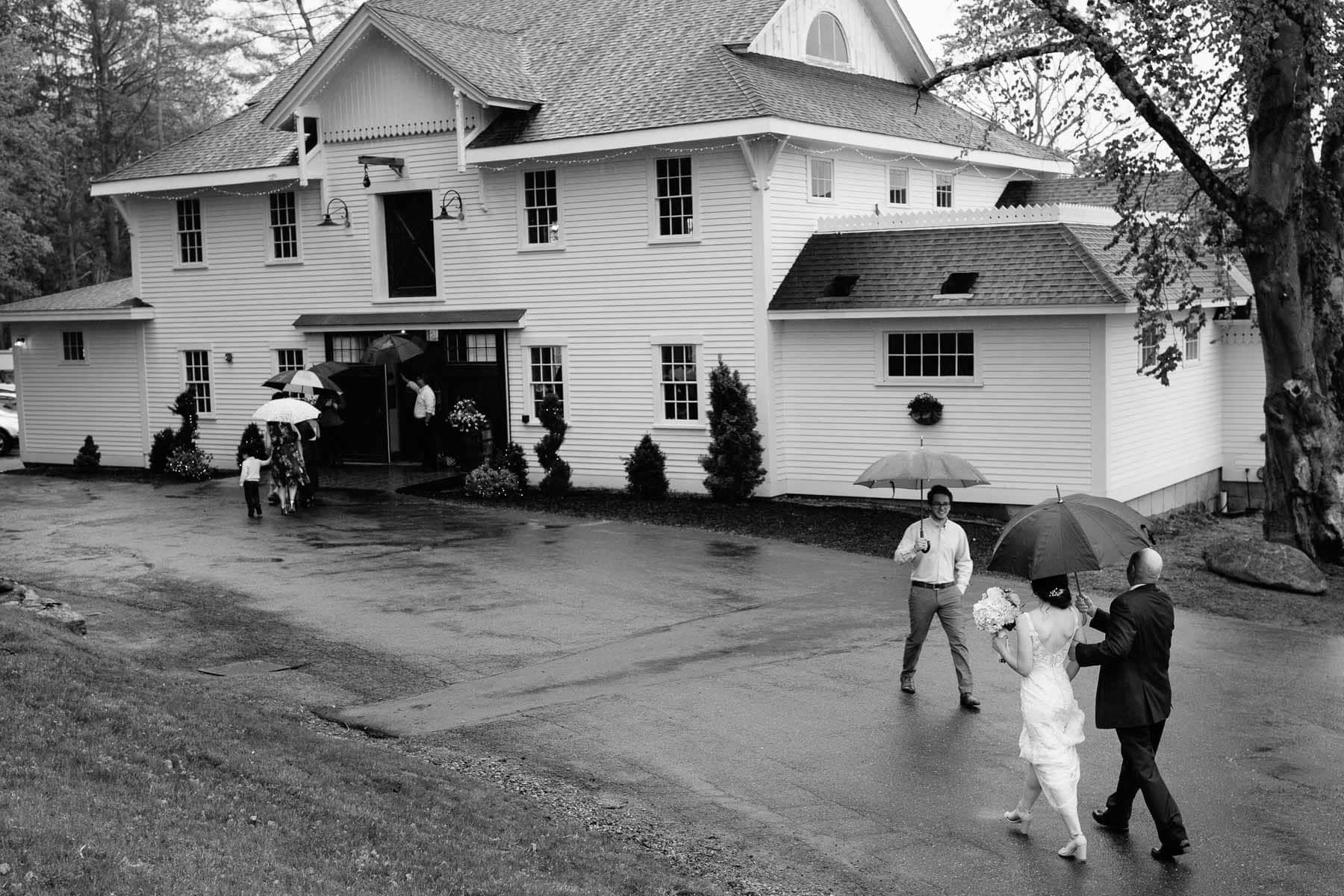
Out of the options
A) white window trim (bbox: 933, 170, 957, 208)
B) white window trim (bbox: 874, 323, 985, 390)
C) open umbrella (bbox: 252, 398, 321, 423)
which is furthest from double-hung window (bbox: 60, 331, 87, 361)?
white window trim (bbox: 933, 170, 957, 208)

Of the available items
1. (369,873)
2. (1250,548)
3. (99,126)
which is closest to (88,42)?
(99,126)

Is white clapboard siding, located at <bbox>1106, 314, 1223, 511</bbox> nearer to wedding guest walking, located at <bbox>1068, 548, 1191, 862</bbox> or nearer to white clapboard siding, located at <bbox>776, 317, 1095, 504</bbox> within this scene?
white clapboard siding, located at <bbox>776, 317, 1095, 504</bbox>

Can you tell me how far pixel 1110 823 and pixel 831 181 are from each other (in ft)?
61.9

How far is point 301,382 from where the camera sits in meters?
27.2

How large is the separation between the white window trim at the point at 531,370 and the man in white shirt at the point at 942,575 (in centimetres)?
1532

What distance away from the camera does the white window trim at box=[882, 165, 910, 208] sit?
28766mm

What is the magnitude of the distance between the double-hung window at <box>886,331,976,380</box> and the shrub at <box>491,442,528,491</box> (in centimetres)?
732

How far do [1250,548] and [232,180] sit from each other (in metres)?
21.8

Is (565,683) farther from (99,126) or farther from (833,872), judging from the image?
(99,126)

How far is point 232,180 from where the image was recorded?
30859 millimetres

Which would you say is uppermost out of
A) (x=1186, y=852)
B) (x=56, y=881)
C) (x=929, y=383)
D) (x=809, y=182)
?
(x=809, y=182)

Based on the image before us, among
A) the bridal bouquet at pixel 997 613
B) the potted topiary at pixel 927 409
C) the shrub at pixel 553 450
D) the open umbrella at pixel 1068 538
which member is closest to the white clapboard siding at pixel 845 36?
the shrub at pixel 553 450

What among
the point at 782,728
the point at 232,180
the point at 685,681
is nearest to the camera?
the point at 782,728

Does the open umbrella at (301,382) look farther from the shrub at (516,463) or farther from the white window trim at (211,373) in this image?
the white window trim at (211,373)
